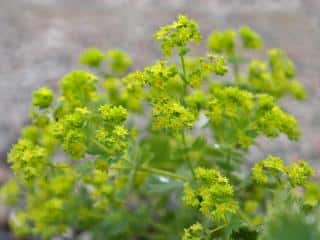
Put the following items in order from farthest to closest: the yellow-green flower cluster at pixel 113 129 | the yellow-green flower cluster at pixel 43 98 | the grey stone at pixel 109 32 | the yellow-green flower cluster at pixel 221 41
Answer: the grey stone at pixel 109 32
the yellow-green flower cluster at pixel 221 41
the yellow-green flower cluster at pixel 43 98
the yellow-green flower cluster at pixel 113 129

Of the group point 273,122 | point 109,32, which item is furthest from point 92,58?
point 109,32

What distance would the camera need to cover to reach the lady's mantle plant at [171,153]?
7.41 ft

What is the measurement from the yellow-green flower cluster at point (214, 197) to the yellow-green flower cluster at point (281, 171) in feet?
0.59

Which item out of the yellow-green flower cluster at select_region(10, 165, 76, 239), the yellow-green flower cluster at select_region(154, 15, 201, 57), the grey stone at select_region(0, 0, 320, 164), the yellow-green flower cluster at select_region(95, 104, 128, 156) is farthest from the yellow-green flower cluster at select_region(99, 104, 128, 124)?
the grey stone at select_region(0, 0, 320, 164)

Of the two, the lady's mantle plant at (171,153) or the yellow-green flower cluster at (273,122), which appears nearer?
the lady's mantle plant at (171,153)

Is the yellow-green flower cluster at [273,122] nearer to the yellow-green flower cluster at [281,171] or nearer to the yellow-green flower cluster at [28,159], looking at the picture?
the yellow-green flower cluster at [281,171]

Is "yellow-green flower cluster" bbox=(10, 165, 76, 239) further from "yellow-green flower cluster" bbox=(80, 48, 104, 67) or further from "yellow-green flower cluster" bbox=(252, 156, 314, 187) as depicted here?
"yellow-green flower cluster" bbox=(252, 156, 314, 187)

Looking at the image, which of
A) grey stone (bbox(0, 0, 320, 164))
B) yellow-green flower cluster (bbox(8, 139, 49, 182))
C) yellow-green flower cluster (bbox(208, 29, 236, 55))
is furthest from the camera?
grey stone (bbox(0, 0, 320, 164))

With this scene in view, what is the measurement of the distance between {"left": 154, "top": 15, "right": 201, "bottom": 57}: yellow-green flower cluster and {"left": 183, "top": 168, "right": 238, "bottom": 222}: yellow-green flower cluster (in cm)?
42

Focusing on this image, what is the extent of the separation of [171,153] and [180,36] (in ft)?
1.93

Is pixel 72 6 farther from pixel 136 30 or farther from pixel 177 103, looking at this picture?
pixel 177 103

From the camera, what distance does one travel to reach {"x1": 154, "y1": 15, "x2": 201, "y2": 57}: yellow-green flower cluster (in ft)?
7.75

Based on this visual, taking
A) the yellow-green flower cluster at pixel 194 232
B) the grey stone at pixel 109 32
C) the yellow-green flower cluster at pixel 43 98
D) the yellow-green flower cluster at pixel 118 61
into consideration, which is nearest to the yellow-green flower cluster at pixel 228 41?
the yellow-green flower cluster at pixel 118 61

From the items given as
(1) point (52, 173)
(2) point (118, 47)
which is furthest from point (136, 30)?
(1) point (52, 173)
